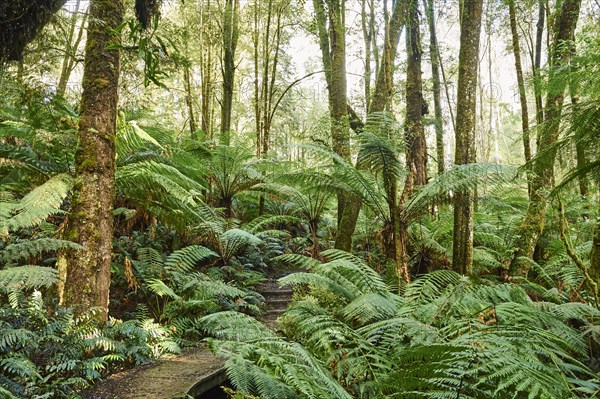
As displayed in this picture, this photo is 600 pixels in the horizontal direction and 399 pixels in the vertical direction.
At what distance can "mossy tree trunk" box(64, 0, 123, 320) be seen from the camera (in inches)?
123

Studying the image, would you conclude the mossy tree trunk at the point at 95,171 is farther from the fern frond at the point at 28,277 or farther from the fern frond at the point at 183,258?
the fern frond at the point at 183,258

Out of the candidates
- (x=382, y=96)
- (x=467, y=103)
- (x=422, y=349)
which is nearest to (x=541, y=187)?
(x=467, y=103)

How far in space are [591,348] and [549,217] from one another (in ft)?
13.8

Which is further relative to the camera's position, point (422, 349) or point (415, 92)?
point (415, 92)

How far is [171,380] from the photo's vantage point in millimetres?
3023

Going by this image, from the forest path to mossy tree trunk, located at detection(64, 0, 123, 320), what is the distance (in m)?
0.59

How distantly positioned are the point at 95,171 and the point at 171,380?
1784mm

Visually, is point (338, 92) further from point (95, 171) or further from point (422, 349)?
point (422, 349)

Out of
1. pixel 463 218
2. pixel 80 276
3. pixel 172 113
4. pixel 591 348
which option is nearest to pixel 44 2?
pixel 80 276

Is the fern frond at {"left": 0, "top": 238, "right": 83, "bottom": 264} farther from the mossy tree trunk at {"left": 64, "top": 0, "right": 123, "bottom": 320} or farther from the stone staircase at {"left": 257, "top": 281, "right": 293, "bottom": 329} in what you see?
the stone staircase at {"left": 257, "top": 281, "right": 293, "bottom": 329}

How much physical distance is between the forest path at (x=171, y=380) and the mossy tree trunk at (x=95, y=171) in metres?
0.59

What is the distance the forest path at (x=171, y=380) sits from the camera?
271 cm

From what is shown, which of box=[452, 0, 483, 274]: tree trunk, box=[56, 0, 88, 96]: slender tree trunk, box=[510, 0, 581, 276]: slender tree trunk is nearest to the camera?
box=[56, 0, 88, 96]: slender tree trunk

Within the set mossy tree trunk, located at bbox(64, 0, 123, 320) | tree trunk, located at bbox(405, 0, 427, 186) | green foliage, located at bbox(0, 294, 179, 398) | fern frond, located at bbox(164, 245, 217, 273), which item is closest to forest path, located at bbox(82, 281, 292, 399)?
green foliage, located at bbox(0, 294, 179, 398)
